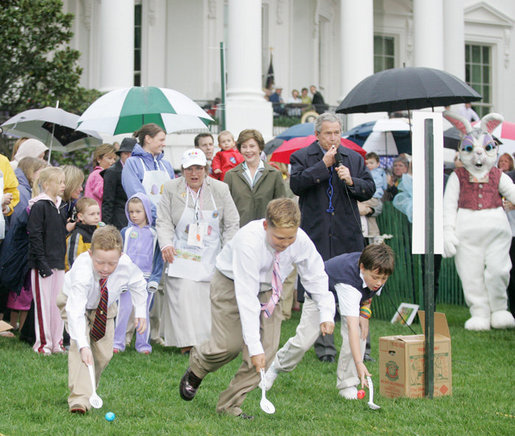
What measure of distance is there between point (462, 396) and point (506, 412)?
1.80 feet

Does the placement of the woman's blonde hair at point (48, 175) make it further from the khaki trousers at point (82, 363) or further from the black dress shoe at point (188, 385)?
the black dress shoe at point (188, 385)

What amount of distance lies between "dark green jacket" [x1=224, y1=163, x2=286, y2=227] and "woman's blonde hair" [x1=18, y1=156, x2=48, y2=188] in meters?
2.02

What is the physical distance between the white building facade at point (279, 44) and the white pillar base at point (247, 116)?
0.07 feet

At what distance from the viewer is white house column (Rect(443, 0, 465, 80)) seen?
77.9 ft

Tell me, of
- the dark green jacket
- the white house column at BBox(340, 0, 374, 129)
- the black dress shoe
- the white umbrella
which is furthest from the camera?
the white house column at BBox(340, 0, 374, 129)

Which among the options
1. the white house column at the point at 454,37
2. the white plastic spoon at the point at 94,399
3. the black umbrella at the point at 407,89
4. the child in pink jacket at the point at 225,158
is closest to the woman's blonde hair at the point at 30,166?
the child in pink jacket at the point at 225,158

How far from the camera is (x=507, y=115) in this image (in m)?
27.3

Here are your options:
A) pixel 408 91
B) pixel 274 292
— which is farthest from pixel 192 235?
pixel 408 91

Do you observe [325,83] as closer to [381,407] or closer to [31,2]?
[31,2]

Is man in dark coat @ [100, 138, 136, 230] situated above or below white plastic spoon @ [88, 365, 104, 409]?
above

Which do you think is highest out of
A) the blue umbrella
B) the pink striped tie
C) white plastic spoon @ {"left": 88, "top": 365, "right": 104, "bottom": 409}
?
the blue umbrella

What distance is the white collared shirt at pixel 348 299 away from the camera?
5996mm

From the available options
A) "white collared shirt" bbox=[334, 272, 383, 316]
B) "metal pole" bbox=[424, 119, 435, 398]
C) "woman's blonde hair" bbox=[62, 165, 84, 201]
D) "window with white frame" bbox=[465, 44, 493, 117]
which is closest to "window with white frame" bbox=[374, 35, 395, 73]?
"window with white frame" bbox=[465, 44, 493, 117]

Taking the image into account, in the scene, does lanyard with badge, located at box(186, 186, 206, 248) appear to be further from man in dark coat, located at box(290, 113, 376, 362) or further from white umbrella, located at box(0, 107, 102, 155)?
white umbrella, located at box(0, 107, 102, 155)
